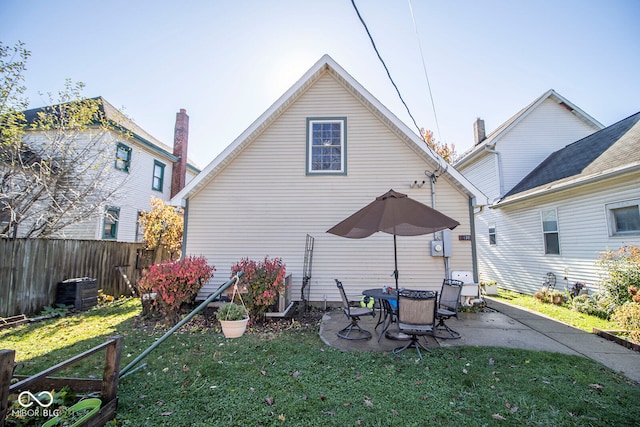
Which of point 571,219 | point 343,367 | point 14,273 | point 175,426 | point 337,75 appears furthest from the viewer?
point 571,219

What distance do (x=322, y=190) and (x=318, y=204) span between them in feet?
1.35

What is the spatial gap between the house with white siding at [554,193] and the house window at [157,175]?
1435cm

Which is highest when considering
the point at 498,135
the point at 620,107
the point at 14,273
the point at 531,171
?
the point at 620,107

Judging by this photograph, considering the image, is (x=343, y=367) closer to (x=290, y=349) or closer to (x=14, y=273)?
(x=290, y=349)

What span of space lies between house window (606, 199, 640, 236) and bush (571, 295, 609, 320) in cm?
186

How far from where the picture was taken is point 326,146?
335 inches

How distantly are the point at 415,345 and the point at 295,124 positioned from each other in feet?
21.3

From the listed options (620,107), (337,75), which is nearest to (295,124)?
(337,75)

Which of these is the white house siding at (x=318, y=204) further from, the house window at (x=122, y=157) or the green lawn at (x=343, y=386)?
the house window at (x=122, y=157)

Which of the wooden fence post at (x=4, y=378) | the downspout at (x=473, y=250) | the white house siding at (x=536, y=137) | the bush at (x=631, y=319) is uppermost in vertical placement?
the white house siding at (x=536, y=137)

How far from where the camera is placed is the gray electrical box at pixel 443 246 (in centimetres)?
776

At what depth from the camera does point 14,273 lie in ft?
22.0

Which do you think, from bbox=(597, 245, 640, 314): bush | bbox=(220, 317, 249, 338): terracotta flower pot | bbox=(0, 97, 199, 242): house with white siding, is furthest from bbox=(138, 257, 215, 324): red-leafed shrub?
bbox=(597, 245, 640, 314): bush

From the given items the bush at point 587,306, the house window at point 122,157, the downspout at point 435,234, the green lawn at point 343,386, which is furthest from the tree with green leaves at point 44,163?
the bush at point 587,306
